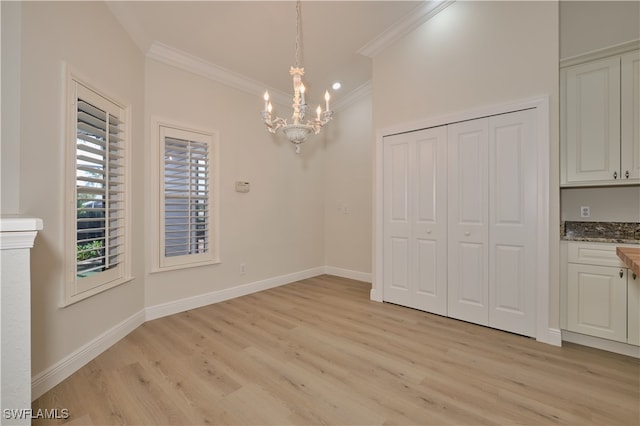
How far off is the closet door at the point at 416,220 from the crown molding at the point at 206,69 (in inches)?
82.5

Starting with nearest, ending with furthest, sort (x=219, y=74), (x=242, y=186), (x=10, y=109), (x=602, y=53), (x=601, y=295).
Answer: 1. (x=10, y=109)
2. (x=601, y=295)
3. (x=602, y=53)
4. (x=219, y=74)
5. (x=242, y=186)

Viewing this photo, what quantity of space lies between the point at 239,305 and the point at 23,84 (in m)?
2.89

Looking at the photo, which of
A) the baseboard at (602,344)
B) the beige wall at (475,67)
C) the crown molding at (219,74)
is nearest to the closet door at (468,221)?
the beige wall at (475,67)

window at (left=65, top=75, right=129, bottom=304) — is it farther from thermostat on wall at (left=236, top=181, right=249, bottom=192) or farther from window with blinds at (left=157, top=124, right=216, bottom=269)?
thermostat on wall at (left=236, top=181, right=249, bottom=192)

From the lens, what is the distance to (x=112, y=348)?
2559 millimetres

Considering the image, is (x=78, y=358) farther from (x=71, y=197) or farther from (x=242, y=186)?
(x=242, y=186)

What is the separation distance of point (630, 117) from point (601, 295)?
5.21 ft

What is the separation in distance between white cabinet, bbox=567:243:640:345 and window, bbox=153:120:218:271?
3.91m

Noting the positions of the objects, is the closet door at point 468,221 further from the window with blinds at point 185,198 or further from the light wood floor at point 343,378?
the window with blinds at point 185,198

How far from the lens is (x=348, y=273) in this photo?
516cm

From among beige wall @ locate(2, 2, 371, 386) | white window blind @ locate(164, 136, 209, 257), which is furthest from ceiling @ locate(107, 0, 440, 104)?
white window blind @ locate(164, 136, 209, 257)

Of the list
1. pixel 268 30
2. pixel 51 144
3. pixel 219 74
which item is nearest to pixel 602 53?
pixel 268 30

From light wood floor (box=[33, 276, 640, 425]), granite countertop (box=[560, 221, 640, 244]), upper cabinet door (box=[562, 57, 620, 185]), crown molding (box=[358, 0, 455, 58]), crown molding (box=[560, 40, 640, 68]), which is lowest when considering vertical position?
light wood floor (box=[33, 276, 640, 425])

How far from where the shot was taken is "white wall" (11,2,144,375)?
1867 millimetres
